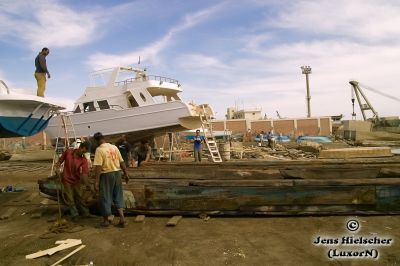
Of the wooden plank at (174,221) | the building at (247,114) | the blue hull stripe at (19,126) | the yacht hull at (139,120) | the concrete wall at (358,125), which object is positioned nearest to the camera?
the wooden plank at (174,221)

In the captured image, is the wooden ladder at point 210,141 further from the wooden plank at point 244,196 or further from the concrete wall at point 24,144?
the concrete wall at point 24,144

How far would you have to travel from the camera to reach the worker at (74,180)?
6410 millimetres

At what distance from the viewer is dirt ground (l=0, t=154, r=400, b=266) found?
4.16 m

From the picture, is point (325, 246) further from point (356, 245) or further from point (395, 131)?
point (395, 131)

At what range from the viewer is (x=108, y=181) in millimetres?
5770

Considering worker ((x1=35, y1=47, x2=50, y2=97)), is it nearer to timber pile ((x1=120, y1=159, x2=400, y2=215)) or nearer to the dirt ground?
the dirt ground

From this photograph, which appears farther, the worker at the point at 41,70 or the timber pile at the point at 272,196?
the worker at the point at 41,70

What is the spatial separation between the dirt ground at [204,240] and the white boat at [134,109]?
881 cm

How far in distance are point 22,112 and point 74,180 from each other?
138 inches

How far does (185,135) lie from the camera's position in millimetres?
31922

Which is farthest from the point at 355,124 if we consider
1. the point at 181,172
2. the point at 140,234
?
the point at 140,234

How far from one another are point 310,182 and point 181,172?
314 centimetres

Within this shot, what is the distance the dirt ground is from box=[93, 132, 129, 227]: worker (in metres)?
0.29

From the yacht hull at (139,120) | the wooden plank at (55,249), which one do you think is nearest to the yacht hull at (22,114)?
the wooden plank at (55,249)
